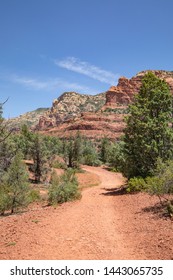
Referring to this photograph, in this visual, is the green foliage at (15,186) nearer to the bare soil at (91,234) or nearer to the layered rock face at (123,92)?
the bare soil at (91,234)

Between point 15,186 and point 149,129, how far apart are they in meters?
9.88

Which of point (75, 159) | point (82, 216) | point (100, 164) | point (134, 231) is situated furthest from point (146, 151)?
point (100, 164)

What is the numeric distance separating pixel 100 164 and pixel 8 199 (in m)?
53.2

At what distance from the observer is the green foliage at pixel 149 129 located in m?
19.8

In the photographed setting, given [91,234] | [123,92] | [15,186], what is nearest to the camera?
[91,234]

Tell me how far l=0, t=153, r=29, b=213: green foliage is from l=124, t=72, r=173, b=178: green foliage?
25.2 ft

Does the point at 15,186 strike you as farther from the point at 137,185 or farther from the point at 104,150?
the point at 104,150

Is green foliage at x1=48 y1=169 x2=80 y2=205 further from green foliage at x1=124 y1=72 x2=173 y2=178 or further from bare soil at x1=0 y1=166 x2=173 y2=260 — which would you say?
green foliage at x1=124 y1=72 x2=173 y2=178

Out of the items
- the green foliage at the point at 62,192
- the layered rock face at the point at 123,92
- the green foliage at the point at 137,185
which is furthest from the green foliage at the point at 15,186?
the layered rock face at the point at 123,92

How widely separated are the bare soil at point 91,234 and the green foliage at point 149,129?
5.29 m

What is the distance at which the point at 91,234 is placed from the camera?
10.5m

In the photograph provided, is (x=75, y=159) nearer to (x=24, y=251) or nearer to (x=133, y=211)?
(x=133, y=211)

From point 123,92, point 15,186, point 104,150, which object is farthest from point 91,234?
point 123,92
